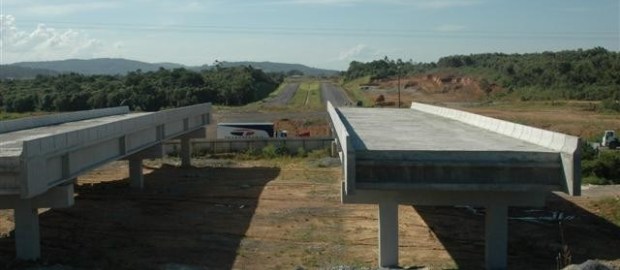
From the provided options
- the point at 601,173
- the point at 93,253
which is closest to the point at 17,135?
the point at 93,253

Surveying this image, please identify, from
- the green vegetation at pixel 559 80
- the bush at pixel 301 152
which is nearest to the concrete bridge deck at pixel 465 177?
the bush at pixel 301 152

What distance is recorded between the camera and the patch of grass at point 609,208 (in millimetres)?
30906

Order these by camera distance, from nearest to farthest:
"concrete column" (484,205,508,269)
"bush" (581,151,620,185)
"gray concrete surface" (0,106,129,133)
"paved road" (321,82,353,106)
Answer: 1. "concrete column" (484,205,508,269)
2. "gray concrete surface" (0,106,129,133)
3. "bush" (581,151,620,185)
4. "paved road" (321,82,353,106)

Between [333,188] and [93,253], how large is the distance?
16.8m

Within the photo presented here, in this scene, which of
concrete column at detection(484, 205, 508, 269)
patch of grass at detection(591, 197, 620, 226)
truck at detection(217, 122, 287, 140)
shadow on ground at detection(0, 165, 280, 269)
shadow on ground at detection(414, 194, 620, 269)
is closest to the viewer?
concrete column at detection(484, 205, 508, 269)

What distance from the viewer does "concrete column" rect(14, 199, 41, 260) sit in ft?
71.8

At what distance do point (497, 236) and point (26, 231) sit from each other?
47.3 ft

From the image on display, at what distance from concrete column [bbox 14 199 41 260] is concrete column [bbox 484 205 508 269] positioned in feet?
45.6

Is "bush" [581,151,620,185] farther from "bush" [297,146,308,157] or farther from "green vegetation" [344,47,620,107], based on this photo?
"green vegetation" [344,47,620,107]

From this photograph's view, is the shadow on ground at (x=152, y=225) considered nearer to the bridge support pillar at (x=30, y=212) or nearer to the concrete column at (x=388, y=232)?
the bridge support pillar at (x=30, y=212)

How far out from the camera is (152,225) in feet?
97.0

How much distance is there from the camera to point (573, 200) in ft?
114

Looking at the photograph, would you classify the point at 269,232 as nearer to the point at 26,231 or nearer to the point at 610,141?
the point at 26,231

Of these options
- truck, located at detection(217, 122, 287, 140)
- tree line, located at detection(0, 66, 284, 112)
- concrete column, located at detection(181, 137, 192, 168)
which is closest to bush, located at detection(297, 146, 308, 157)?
truck, located at detection(217, 122, 287, 140)
